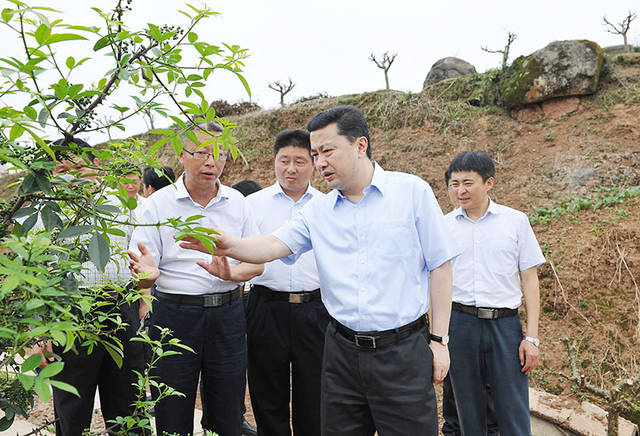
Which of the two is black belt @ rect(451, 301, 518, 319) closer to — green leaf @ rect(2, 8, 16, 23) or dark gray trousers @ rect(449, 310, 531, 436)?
dark gray trousers @ rect(449, 310, 531, 436)

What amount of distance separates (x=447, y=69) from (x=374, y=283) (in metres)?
13.1

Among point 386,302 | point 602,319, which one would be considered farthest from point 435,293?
point 602,319

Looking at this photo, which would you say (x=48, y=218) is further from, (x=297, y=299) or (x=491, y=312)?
(x=491, y=312)

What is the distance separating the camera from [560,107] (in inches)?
351

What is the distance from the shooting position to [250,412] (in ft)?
14.3

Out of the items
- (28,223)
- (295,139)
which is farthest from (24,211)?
(295,139)

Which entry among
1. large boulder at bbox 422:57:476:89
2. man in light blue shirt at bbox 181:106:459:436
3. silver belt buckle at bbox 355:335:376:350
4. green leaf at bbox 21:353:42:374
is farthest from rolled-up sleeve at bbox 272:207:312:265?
large boulder at bbox 422:57:476:89

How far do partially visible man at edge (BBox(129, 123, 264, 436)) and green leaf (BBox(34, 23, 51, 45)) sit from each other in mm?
1684

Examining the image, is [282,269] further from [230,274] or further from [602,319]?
[602,319]

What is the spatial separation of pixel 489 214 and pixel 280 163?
1.52 metres

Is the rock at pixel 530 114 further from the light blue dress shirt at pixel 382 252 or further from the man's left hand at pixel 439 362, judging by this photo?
the man's left hand at pixel 439 362

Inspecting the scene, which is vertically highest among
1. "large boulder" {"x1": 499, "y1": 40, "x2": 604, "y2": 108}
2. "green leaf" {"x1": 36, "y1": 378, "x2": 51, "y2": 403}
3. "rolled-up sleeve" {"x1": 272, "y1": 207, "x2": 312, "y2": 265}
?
"large boulder" {"x1": 499, "y1": 40, "x2": 604, "y2": 108}

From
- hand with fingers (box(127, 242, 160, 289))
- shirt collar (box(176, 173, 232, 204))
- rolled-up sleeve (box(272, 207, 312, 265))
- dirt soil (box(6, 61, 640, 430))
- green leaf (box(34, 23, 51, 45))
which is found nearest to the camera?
green leaf (box(34, 23, 51, 45))

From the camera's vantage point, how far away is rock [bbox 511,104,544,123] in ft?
30.2
